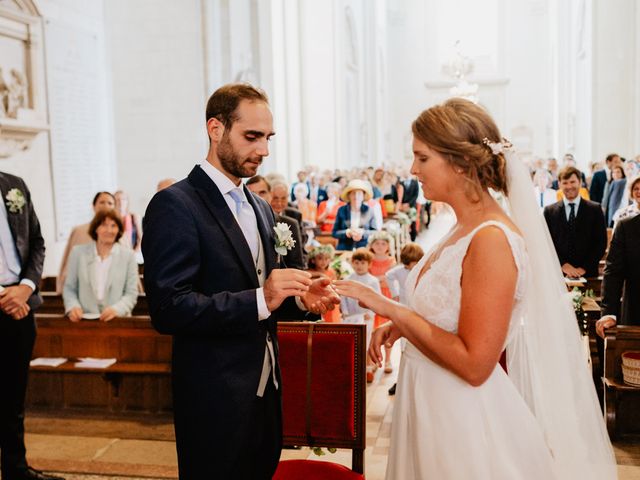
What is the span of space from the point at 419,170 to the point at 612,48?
18.0 m

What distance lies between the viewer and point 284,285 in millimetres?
2027

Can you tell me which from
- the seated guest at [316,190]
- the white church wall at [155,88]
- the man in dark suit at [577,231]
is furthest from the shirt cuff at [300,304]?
the seated guest at [316,190]

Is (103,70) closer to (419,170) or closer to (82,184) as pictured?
(82,184)

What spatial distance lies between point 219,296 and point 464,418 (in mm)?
859

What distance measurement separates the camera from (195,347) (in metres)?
2.15

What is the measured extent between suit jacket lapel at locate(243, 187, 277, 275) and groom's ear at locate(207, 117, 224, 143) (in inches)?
10.2

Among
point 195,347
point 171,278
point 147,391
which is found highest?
point 171,278

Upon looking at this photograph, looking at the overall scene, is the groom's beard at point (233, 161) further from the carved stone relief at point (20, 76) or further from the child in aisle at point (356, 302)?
the carved stone relief at point (20, 76)

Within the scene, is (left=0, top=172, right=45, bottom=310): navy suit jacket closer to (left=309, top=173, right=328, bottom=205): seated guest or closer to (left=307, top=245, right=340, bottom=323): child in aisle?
(left=307, top=245, right=340, bottom=323): child in aisle

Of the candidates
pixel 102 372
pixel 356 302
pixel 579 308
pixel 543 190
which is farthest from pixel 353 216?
pixel 102 372

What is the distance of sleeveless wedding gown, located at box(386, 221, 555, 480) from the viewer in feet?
6.98

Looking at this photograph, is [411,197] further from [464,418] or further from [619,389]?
[464,418]

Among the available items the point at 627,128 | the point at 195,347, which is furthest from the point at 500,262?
the point at 627,128

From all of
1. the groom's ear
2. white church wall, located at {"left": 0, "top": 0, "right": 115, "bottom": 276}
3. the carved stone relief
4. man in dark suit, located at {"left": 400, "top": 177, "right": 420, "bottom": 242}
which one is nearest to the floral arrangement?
the groom's ear
